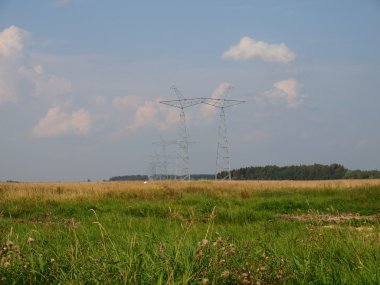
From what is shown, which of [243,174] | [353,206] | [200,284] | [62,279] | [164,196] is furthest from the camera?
[243,174]

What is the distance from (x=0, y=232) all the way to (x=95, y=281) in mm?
2016

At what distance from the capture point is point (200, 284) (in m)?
3.97

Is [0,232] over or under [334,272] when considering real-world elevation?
over

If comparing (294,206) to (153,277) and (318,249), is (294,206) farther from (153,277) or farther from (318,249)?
(153,277)

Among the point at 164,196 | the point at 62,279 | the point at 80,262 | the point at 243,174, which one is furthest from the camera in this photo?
the point at 243,174

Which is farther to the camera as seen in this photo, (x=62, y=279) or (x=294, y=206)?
(x=294, y=206)

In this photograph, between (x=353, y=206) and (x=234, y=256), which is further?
(x=353, y=206)

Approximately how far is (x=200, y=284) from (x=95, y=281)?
848 mm

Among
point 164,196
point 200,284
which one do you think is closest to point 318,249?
point 200,284

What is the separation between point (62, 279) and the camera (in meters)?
4.31

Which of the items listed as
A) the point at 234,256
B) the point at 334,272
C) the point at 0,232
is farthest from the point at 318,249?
the point at 0,232

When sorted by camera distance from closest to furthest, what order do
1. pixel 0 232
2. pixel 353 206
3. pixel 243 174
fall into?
pixel 0 232 < pixel 353 206 < pixel 243 174

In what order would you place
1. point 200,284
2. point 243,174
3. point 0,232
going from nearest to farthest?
point 200,284 < point 0,232 < point 243,174

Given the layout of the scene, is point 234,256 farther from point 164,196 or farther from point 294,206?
point 164,196
